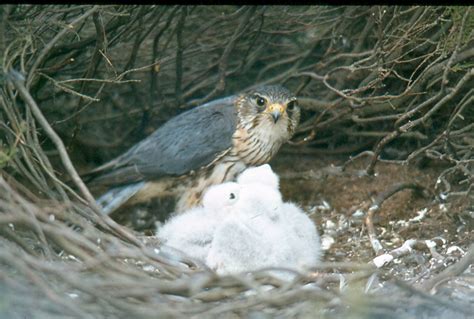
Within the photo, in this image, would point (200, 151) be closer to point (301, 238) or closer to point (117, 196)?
point (117, 196)

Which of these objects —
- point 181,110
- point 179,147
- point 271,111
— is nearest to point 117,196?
point 179,147

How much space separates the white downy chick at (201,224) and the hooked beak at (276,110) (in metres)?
0.37

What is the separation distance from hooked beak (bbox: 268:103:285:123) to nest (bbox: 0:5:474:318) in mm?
258

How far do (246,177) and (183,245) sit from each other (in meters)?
0.37

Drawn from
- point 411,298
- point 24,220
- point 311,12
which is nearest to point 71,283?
point 24,220

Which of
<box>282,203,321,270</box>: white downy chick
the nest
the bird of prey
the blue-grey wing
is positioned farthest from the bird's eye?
<box>282,203,321,270</box>: white downy chick

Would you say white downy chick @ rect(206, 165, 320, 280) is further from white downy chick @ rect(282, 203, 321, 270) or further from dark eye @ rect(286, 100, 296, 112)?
dark eye @ rect(286, 100, 296, 112)

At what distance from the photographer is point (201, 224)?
3.31 metres

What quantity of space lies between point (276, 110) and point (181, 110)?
57cm

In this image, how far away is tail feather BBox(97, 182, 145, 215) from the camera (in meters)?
3.76

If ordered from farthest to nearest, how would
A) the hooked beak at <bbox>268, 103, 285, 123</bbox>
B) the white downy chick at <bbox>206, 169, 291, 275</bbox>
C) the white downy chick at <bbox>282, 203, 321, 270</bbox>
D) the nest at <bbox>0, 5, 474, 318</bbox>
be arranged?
the hooked beak at <bbox>268, 103, 285, 123</bbox> → the white downy chick at <bbox>282, 203, 321, 270</bbox> → the white downy chick at <bbox>206, 169, 291, 275</bbox> → the nest at <bbox>0, 5, 474, 318</bbox>

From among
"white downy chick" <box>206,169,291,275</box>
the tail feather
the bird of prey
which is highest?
the bird of prey

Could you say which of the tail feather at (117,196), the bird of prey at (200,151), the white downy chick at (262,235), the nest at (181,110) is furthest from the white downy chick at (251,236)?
the tail feather at (117,196)

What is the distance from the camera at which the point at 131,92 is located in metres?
4.08
